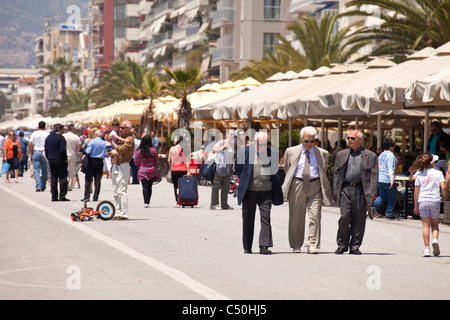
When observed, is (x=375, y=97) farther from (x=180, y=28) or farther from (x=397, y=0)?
(x=180, y=28)

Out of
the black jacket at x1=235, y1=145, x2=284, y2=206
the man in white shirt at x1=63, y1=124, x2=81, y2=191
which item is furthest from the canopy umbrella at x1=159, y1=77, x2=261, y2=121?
the black jacket at x1=235, y1=145, x2=284, y2=206

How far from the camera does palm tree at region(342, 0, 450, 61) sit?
28188 mm

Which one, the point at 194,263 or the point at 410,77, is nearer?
the point at 194,263

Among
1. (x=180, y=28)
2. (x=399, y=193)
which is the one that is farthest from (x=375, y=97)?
(x=180, y=28)

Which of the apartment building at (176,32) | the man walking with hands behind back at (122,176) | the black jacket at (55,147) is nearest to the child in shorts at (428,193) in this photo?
the man walking with hands behind back at (122,176)

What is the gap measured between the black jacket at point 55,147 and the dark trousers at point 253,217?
11387mm

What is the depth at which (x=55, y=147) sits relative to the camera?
23484 mm

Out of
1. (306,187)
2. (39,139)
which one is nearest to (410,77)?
(306,187)

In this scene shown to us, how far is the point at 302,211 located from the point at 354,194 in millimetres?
717

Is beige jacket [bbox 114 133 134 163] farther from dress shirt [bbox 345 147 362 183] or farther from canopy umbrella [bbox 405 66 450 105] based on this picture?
dress shirt [bbox 345 147 362 183]

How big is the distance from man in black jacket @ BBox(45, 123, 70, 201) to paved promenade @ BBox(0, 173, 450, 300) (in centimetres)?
429

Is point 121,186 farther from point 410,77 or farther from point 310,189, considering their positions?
point 410,77

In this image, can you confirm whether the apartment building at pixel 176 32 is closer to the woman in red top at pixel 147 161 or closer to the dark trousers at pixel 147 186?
the dark trousers at pixel 147 186

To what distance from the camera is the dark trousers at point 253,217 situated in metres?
12.6
